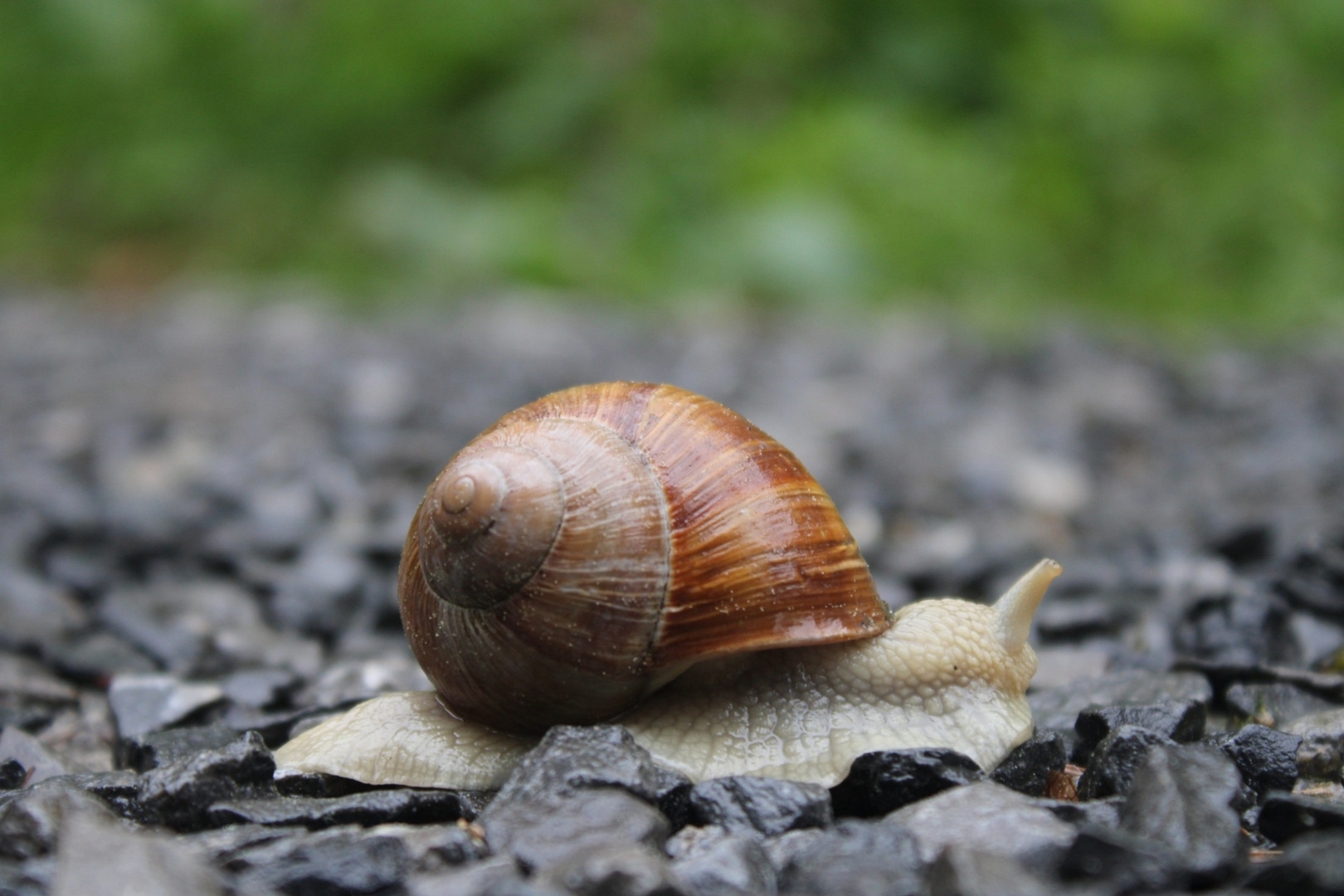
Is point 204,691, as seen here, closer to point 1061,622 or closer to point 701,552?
point 701,552

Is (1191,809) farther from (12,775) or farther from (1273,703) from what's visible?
(12,775)

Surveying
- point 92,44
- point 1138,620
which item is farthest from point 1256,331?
point 92,44

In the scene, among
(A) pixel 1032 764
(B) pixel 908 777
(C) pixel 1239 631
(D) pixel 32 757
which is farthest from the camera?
(C) pixel 1239 631

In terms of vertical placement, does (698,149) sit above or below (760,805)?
above

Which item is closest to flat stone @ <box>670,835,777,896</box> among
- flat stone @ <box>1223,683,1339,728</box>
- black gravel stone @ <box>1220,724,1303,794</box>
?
black gravel stone @ <box>1220,724,1303,794</box>

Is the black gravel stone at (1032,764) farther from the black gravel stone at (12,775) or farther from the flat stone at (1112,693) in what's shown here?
the black gravel stone at (12,775)

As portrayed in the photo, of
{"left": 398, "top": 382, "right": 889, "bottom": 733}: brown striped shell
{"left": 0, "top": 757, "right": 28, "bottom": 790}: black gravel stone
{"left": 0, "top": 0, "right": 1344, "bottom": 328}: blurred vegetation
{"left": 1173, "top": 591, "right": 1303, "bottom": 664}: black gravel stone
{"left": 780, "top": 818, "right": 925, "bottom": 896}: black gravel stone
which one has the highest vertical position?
{"left": 0, "top": 0, "right": 1344, "bottom": 328}: blurred vegetation

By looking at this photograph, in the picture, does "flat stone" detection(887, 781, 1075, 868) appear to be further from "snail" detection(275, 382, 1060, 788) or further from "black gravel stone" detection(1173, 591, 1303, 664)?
"black gravel stone" detection(1173, 591, 1303, 664)

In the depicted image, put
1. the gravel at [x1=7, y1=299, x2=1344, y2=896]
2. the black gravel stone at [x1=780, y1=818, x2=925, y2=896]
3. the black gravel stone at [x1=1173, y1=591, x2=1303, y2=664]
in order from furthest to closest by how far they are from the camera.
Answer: the black gravel stone at [x1=1173, y1=591, x2=1303, y2=664] → the gravel at [x1=7, y1=299, x2=1344, y2=896] → the black gravel stone at [x1=780, y1=818, x2=925, y2=896]

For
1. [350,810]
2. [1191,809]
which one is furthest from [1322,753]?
[350,810]
